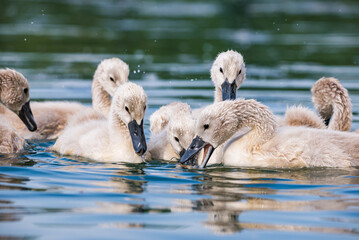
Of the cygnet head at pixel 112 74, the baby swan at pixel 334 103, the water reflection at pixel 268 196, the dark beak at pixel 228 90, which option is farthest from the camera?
the cygnet head at pixel 112 74

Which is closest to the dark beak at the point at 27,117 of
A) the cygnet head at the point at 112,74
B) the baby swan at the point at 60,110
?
the baby swan at the point at 60,110

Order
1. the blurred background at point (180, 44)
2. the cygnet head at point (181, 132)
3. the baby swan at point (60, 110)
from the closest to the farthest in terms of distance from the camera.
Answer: the cygnet head at point (181, 132)
the baby swan at point (60, 110)
the blurred background at point (180, 44)

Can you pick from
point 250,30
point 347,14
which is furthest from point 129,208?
point 347,14

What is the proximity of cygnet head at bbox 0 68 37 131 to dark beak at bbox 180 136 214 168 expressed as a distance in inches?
125

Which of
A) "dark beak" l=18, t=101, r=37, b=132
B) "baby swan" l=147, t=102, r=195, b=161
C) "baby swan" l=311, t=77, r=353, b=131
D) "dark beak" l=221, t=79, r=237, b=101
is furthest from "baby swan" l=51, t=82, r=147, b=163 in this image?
"baby swan" l=311, t=77, r=353, b=131

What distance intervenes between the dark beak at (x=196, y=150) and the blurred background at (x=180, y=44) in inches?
162

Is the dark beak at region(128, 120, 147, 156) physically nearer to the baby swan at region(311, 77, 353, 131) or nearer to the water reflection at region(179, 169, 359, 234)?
the water reflection at region(179, 169, 359, 234)

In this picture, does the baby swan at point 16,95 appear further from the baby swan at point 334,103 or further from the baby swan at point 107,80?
the baby swan at point 334,103

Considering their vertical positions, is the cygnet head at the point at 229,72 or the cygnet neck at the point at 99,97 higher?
the cygnet head at the point at 229,72

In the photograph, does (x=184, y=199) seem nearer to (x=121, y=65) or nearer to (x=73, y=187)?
(x=73, y=187)

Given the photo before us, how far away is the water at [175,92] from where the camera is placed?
6.65 meters

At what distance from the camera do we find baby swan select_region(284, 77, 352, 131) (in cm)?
1095

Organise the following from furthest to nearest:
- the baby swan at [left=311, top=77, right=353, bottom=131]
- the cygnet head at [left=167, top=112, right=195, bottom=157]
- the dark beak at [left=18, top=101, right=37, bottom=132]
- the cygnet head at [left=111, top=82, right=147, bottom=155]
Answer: the dark beak at [left=18, top=101, right=37, bottom=132] < the baby swan at [left=311, top=77, right=353, bottom=131] < the cygnet head at [left=167, top=112, right=195, bottom=157] < the cygnet head at [left=111, top=82, right=147, bottom=155]

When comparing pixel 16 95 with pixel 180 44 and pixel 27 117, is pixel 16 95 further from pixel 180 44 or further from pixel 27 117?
pixel 180 44
